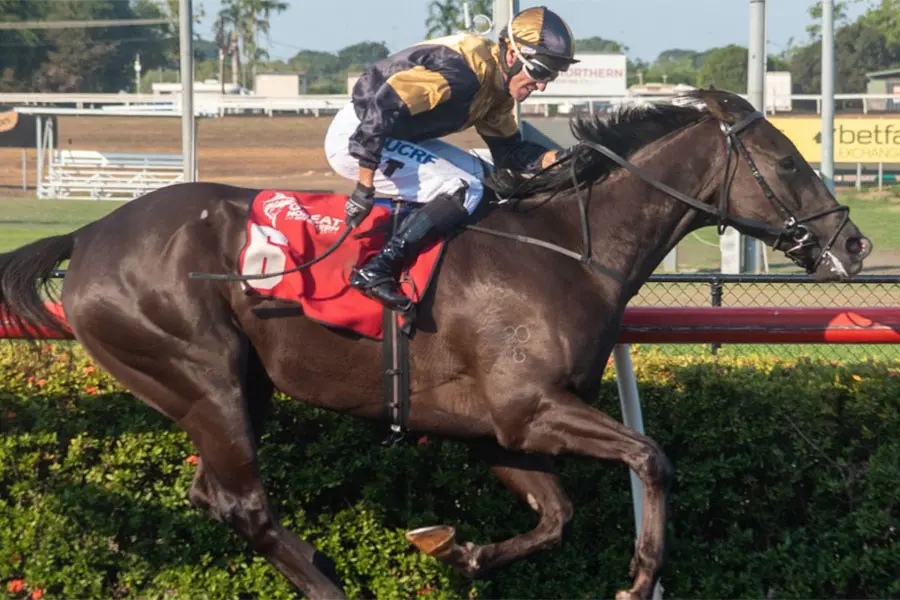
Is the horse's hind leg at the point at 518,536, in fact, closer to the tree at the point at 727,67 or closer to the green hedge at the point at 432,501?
the green hedge at the point at 432,501

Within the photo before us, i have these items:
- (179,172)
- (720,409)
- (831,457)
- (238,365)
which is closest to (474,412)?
(238,365)

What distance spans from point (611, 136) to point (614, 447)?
1203 millimetres

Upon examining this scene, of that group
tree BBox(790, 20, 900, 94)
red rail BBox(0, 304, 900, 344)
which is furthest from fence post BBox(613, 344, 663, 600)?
tree BBox(790, 20, 900, 94)

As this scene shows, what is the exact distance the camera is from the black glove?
4.03m

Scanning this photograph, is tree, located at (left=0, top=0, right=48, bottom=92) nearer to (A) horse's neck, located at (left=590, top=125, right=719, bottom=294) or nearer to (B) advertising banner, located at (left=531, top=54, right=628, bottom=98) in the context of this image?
(B) advertising banner, located at (left=531, top=54, right=628, bottom=98)

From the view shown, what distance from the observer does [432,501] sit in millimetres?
→ 4840

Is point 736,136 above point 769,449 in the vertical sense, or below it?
above

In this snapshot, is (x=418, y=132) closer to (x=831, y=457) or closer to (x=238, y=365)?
(x=238, y=365)

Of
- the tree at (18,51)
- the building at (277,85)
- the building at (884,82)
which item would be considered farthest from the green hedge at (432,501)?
the tree at (18,51)

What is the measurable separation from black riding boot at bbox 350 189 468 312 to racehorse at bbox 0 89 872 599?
0.11 metres

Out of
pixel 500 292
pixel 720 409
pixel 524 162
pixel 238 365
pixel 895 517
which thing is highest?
pixel 524 162

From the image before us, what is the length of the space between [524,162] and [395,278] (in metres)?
0.94

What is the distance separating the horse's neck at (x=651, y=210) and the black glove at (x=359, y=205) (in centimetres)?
83

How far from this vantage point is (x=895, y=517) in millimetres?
4754
